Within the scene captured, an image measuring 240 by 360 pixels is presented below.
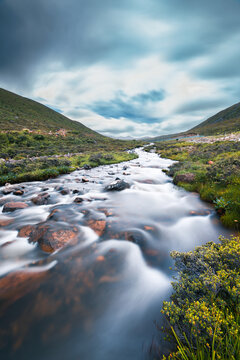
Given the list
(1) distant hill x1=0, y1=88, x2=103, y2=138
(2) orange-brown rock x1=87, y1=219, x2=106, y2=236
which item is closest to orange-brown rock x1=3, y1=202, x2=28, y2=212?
(2) orange-brown rock x1=87, y1=219, x2=106, y2=236

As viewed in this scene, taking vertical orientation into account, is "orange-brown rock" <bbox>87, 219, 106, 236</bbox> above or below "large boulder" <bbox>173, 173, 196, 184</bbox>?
below

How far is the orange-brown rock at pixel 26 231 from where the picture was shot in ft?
17.0

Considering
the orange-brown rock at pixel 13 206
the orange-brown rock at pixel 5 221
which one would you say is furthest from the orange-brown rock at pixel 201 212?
the orange-brown rock at pixel 13 206

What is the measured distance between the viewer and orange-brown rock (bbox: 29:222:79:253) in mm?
4503

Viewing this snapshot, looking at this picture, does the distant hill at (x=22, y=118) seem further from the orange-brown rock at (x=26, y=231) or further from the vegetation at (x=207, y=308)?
the vegetation at (x=207, y=308)

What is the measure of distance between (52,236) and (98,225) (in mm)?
1739

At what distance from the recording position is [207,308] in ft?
5.94

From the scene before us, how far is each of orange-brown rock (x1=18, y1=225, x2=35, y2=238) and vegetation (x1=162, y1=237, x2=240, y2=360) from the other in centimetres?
496

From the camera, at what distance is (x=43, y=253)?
4.29 m

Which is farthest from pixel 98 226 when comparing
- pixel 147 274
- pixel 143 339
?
pixel 143 339

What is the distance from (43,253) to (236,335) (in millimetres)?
4498

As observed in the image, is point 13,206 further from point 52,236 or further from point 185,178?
point 185,178

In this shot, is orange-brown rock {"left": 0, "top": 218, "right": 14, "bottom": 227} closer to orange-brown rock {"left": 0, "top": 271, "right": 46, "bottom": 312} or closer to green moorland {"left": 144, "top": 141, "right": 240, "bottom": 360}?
orange-brown rock {"left": 0, "top": 271, "right": 46, "bottom": 312}

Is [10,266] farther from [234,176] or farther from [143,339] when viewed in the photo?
[234,176]
